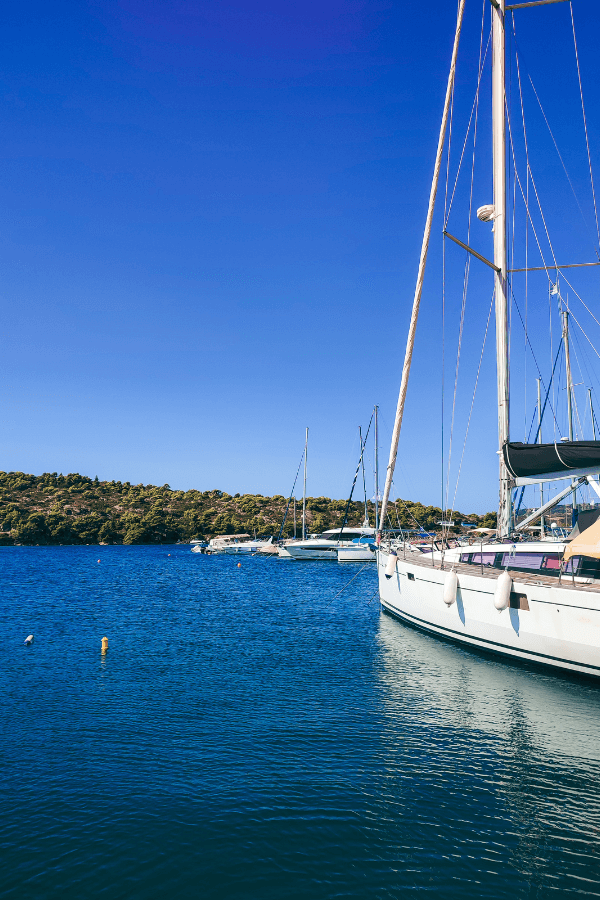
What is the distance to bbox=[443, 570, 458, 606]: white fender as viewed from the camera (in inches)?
733

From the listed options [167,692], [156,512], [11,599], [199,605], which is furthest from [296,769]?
[156,512]

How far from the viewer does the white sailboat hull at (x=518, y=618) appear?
45.8 ft

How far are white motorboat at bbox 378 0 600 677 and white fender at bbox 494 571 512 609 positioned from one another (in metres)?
0.03

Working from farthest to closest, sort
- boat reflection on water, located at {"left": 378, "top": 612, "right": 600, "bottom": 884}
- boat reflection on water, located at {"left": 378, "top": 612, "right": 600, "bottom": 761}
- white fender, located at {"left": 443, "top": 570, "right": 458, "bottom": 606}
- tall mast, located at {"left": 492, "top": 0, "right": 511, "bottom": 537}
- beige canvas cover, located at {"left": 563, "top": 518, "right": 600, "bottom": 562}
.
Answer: tall mast, located at {"left": 492, "top": 0, "right": 511, "bottom": 537} → white fender, located at {"left": 443, "top": 570, "right": 458, "bottom": 606} → beige canvas cover, located at {"left": 563, "top": 518, "right": 600, "bottom": 562} → boat reflection on water, located at {"left": 378, "top": 612, "right": 600, "bottom": 761} → boat reflection on water, located at {"left": 378, "top": 612, "right": 600, "bottom": 884}

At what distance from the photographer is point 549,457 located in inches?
675

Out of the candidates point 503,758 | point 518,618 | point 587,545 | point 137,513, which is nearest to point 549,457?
point 587,545

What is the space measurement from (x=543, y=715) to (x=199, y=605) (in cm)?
2528

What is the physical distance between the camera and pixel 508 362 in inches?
820

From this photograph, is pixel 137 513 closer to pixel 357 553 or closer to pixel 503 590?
pixel 357 553

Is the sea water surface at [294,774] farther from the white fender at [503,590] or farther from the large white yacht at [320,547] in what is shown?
the large white yacht at [320,547]

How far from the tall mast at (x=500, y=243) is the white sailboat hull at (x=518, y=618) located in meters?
3.65

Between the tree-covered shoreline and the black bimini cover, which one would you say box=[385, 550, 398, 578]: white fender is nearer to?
the black bimini cover

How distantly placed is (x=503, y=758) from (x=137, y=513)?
145m

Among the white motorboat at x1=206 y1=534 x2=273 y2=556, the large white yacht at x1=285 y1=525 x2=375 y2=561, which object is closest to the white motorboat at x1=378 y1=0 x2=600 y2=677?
the large white yacht at x1=285 y1=525 x2=375 y2=561
